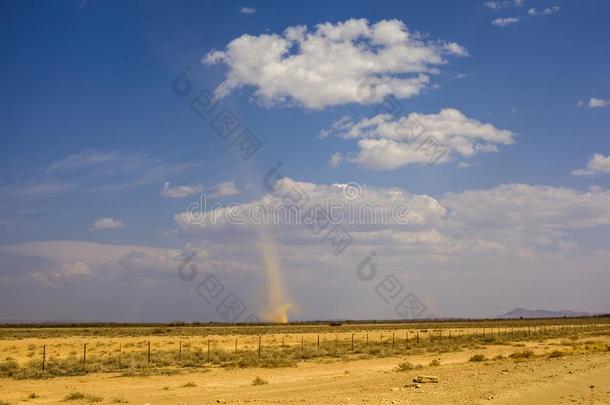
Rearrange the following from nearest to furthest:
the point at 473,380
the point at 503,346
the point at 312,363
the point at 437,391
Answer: the point at 437,391 → the point at 473,380 → the point at 312,363 → the point at 503,346

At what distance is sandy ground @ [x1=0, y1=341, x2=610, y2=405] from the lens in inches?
711

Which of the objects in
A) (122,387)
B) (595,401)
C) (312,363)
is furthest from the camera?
(312,363)

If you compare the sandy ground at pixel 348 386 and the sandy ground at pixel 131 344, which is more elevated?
the sandy ground at pixel 348 386

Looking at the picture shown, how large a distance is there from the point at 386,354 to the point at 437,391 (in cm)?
2163

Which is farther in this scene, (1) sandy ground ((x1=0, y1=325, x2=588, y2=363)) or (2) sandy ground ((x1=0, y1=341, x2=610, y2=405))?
(1) sandy ground ((x1=0, y1=325, x2=588, y2=363))

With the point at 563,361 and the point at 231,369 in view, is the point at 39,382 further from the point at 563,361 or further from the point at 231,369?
the point at 563,361

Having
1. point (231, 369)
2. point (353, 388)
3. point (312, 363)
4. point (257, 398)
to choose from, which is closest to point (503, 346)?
point (312, 363)

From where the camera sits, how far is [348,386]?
22.2m

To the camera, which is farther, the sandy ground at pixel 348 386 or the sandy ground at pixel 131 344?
the sandy ground at pixel 131 344

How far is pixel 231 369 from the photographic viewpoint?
32031mm

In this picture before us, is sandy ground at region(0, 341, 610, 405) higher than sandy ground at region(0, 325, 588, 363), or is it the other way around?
sandy ground at region(0, 341, 610, 405)

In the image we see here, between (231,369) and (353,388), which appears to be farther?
(231,369)

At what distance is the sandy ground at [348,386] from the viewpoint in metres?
18.1

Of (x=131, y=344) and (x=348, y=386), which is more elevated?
(x=348, y=386)
